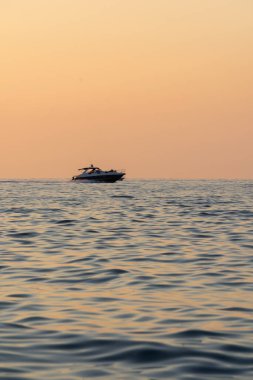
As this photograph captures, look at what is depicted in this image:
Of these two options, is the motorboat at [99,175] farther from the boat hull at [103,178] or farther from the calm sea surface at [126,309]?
the calm sea surface at [126,309]

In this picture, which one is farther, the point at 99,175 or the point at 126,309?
the point at 99,175

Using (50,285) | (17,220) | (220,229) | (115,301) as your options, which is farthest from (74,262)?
(17,220)

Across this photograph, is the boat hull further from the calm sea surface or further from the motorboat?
the calm sea surface

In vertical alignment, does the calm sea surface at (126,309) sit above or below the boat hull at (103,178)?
below

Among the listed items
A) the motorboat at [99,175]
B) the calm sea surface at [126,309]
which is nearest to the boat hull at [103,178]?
the motorboat at [99,175]

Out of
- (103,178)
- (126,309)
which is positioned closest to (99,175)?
(103,178)

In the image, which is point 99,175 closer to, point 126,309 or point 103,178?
point 103,178

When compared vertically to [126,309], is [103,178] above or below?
above

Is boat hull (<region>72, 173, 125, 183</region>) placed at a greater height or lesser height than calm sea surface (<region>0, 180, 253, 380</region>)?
A: greater

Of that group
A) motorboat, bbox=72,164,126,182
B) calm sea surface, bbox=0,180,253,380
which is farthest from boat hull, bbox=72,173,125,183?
calm sea surface, bbox=0,180,253,380

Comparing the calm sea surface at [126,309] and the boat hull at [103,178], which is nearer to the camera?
the calm sea surface at [126,309]

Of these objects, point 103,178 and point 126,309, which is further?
point 103,178

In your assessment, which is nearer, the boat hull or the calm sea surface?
the calm sea surface

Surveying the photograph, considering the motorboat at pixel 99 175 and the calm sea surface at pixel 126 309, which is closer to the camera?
the calm sea surface at pixel 126 309
